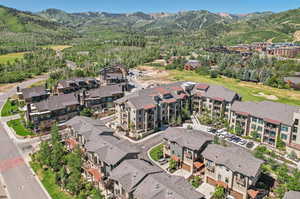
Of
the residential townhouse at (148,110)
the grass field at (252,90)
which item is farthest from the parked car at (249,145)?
the grass field at (252,90)

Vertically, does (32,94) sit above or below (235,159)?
above

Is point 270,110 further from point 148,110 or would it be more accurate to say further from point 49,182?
point 49,182

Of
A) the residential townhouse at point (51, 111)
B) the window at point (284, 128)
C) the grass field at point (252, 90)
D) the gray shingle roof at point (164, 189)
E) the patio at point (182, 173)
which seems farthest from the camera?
the grass field at point (252, 90)

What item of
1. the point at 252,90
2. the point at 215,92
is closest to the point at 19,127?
the point at 215,92

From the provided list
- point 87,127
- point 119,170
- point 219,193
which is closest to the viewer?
point 219,193

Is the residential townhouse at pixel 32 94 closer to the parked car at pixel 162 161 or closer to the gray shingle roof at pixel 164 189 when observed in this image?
the parked car at pixel 162 161

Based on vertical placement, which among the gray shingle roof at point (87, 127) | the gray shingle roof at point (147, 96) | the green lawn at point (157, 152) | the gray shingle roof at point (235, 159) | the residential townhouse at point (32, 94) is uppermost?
the gray shingle roof at point (147, 96)

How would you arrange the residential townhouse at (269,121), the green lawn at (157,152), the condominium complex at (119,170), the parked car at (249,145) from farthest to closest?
the parked car at (249,145), the residential townhouse at (269,121), the green lawn at (157,152), the condominium complex at (119,170)
